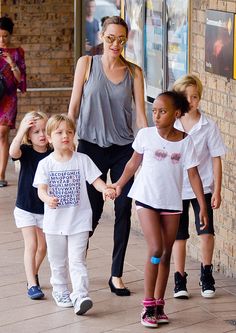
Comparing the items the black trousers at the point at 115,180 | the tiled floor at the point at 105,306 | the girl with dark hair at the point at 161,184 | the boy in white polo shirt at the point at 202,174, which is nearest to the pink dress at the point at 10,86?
the tiled floor at the point at 105,306

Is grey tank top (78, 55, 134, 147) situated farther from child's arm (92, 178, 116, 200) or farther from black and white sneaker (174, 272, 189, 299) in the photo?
black and white sneaker (174, 272, 189, 299)

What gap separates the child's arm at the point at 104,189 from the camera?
25.2ft

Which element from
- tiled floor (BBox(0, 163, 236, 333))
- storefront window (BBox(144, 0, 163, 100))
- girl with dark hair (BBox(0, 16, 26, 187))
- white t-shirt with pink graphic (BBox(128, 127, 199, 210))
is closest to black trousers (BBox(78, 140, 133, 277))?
tiled floor (BBox(0, 163, 236, 333))

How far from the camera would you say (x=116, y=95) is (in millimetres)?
8227

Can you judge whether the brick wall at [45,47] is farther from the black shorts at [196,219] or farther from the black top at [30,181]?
the black shorts at [196,219]

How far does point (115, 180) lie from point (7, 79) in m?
4.56

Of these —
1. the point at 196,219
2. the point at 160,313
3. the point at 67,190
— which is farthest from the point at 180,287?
the point at 67,190

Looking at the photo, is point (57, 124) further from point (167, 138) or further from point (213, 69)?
point (213, 69)

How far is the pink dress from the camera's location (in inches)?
499

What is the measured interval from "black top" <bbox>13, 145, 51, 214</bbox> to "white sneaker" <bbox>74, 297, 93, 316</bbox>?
2.76 feet

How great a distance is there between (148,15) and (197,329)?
4.49 meters

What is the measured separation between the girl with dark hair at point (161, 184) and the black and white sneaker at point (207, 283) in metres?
0.71

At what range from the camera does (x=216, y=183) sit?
807 cm

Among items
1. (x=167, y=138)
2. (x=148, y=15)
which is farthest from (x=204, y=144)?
(x=148, y=15)
